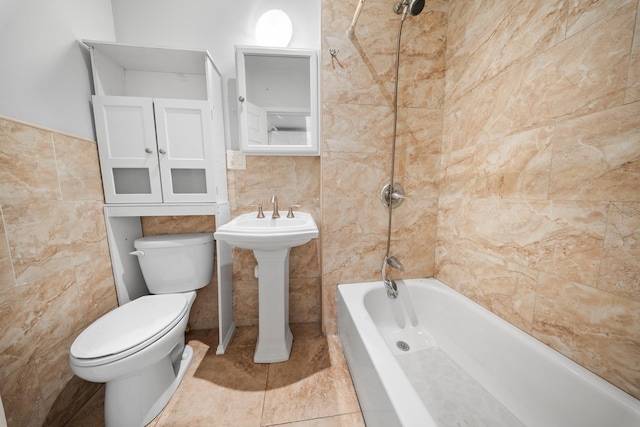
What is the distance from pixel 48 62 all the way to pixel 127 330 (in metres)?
1.19

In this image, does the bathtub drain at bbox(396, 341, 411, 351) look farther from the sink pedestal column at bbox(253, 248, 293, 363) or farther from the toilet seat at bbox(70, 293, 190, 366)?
the toilet seat at bbox(70, 293, 190, 366)

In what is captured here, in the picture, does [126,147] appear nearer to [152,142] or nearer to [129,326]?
[152,142]

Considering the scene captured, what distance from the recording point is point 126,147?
1125mm

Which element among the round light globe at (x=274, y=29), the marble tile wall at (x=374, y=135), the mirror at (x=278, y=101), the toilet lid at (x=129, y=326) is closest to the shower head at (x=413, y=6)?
the marble tile wall at (x=374, y=135)

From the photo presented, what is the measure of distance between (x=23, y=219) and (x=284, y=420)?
129 centimetres

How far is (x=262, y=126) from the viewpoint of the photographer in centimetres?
130

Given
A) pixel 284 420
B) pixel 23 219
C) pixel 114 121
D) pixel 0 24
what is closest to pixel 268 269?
pixel 284 420

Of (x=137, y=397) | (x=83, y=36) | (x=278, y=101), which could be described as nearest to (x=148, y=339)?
(x=137, y=397)

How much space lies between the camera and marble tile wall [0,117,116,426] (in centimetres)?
74

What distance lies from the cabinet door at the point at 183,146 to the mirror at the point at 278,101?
0.67 feet

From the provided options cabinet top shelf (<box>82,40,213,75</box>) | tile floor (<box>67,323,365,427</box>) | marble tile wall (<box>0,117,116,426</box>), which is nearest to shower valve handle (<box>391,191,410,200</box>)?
tile floor (<box>67,323,365,427</box>)

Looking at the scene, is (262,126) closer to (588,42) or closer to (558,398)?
(588,42)

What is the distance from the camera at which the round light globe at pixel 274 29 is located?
1.32m

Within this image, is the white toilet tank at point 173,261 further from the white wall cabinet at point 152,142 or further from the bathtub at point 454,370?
the bathtub at point 454,370
